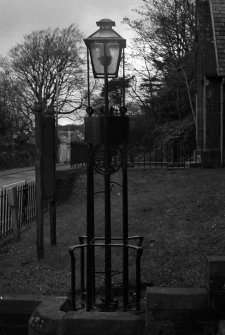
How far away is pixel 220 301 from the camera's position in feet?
15.5

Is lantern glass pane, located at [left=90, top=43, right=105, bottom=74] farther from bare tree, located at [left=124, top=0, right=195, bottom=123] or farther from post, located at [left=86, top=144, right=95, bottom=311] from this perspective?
bare tree, located at [left=124, top=0, right=195, bottom=123]

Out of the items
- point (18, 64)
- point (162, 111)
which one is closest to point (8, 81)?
point (18, 64)

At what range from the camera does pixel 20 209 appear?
36.3ft

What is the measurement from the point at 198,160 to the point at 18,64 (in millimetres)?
Result: 36206

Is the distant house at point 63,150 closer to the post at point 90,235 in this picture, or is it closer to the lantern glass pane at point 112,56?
the lantern glass pane at point 112,56

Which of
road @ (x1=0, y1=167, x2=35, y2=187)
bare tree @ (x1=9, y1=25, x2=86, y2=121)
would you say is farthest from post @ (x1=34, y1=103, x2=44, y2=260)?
bare tree @ (x1=9, y1=25, x2=86, y2=121)

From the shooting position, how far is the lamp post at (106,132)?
5.12 metres

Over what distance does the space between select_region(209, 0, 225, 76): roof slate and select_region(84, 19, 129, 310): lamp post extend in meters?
13.0

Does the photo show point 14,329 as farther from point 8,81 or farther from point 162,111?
point 8,81

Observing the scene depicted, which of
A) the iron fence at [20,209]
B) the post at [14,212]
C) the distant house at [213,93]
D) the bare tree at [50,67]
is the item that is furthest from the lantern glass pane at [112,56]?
the bare tree at [50,67]

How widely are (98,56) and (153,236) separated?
152 inches

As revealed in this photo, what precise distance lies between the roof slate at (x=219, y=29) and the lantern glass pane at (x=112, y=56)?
1299 cm

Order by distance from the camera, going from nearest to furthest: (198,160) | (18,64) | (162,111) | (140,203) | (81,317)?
1. (81,317)
2. (140,203)
3. (198,160)
4. (162,111)
5. (18,64)

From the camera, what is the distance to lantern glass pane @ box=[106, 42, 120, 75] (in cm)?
534
